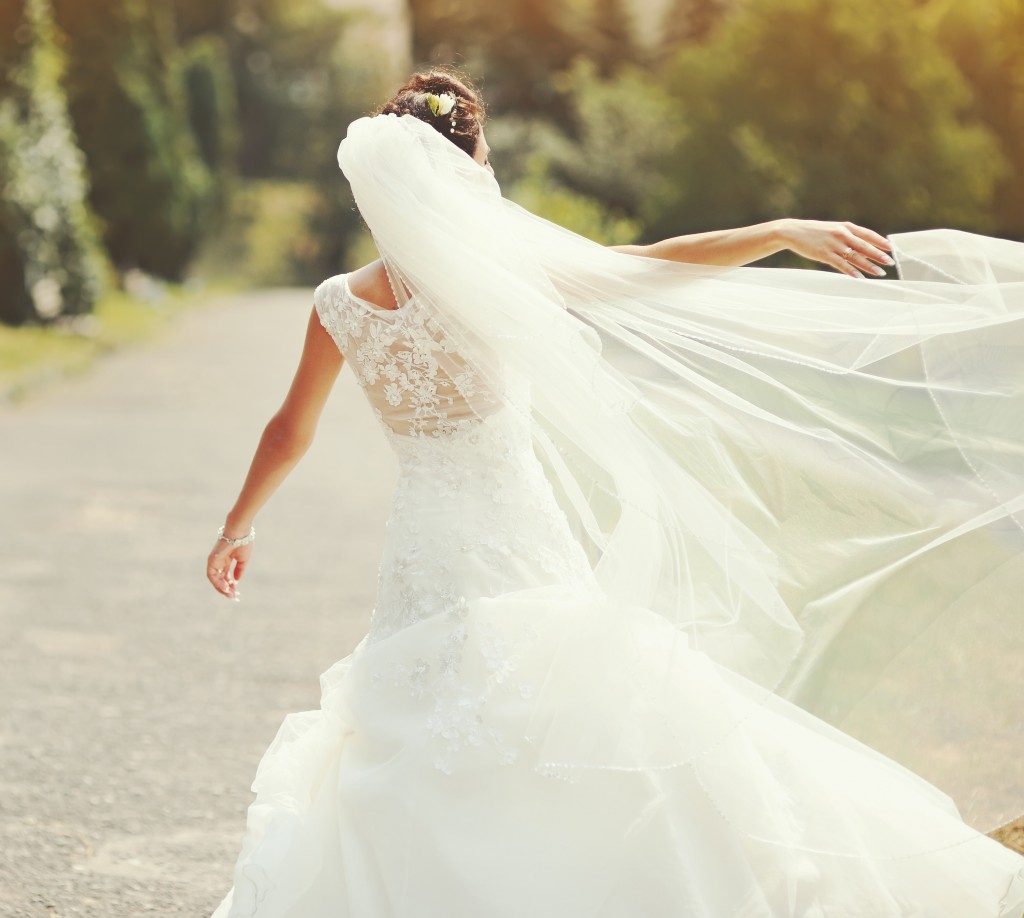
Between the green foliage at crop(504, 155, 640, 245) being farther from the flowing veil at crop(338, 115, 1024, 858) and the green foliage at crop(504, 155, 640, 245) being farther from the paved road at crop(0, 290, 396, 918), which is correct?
the flowing veil at crop(338, 115, 1024, 858)

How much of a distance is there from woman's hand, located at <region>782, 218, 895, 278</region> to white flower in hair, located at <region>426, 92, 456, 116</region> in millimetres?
743

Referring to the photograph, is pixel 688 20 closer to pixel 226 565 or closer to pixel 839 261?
pixel 226 565

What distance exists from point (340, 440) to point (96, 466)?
8.10 ft

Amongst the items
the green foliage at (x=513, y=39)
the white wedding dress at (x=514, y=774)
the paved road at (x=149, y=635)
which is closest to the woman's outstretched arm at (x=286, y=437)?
the white wedding dress at (x=514, y=774)

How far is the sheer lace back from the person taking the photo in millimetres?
2973

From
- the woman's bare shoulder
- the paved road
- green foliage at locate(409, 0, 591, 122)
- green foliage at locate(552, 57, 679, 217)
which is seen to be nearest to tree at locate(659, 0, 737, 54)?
green foliage at locate(409, 0, 591, 122)

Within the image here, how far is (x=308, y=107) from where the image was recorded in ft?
189

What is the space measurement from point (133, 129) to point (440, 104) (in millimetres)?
25994

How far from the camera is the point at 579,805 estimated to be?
279 cm

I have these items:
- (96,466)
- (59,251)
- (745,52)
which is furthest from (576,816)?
(745,52)

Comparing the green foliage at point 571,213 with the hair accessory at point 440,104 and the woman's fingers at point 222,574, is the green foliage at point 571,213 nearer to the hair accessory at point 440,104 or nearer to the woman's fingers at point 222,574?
the woman's fingers at point 222,574

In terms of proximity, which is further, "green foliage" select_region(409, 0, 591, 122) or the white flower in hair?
"green foliage" select_region(409, 0, 591, 122)

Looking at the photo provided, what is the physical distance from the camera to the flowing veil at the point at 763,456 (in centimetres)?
292

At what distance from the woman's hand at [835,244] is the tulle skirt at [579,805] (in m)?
0.82
